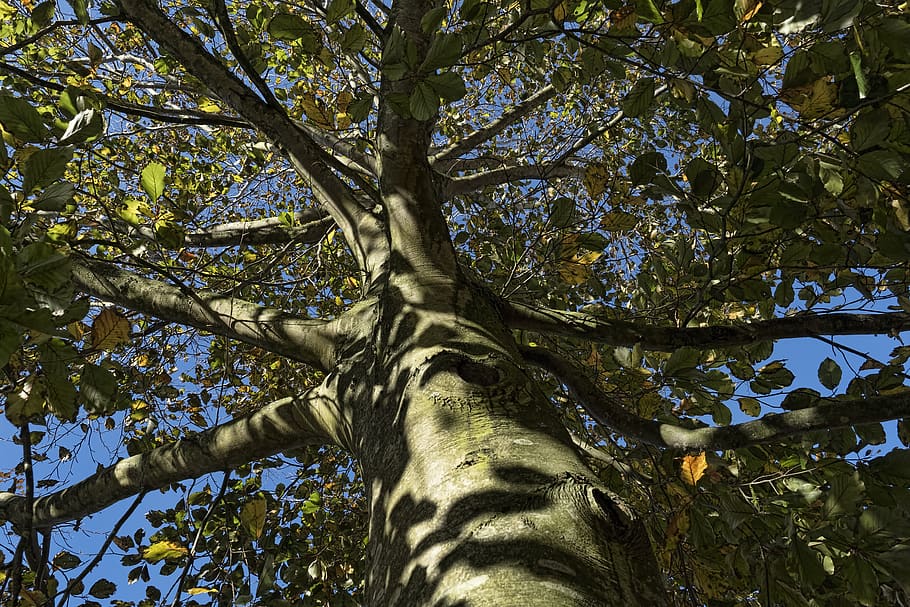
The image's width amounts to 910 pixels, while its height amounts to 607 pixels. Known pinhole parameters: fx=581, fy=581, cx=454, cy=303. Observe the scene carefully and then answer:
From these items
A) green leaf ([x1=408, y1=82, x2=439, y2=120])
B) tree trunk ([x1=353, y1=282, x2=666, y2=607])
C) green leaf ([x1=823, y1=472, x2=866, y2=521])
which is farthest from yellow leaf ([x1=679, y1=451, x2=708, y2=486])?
green leaf ([x1=408, y1=82, x2=439, y2=120])

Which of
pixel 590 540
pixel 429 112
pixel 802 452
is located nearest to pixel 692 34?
pixel 429 112

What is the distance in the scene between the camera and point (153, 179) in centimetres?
174

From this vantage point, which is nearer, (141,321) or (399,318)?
(399,318)

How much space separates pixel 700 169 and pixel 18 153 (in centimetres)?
238

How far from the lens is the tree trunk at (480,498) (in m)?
1.08

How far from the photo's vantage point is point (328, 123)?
2609 mm

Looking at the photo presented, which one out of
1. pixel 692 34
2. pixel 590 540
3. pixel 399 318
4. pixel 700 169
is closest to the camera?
pixel 590 540

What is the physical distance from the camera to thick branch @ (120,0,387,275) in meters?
2.67

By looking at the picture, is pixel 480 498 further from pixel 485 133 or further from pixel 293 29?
pixel 485 133

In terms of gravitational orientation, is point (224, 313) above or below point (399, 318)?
above

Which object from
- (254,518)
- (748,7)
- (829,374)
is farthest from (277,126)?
(829,374)

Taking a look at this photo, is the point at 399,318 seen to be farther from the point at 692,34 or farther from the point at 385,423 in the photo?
the point at 692,34

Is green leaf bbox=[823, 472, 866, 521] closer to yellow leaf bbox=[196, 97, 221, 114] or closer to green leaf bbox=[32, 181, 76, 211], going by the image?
green leaf bbox=[32, 181, 76, 211]

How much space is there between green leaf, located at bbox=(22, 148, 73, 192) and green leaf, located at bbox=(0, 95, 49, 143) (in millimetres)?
216
